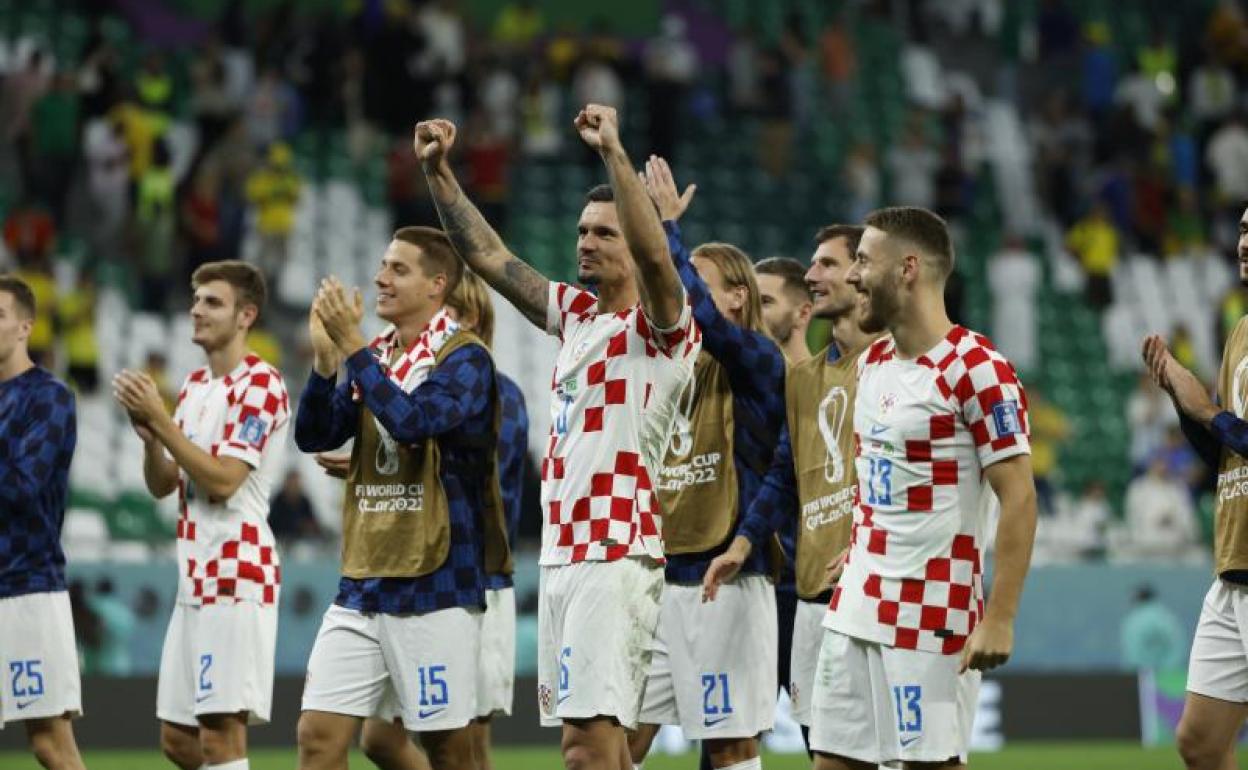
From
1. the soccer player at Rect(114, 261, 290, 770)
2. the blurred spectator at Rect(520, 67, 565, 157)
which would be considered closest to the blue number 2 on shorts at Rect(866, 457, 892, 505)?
the soccer player at Rect(114, 261, 290, 770)

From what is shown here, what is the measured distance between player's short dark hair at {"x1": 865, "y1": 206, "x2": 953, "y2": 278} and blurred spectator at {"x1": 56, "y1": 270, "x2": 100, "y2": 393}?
44.0 ft

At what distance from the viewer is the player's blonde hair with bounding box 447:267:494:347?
9438mm

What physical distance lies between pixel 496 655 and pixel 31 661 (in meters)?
2.15

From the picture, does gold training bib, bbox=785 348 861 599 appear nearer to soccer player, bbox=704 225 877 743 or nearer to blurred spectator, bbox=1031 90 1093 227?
soccer player, bbox=704 225 877 743

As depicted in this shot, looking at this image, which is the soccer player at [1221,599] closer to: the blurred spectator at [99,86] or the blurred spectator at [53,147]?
the blurred spectator at [53,147]

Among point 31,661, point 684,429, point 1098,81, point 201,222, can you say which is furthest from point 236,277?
point 1098,81

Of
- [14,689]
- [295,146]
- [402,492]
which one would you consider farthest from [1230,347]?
[295,146]

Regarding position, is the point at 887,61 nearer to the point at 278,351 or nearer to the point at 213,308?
the point at 278,351

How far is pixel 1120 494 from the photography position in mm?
21375

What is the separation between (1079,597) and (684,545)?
338 inches

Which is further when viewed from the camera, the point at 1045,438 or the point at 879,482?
the point at 1045,438

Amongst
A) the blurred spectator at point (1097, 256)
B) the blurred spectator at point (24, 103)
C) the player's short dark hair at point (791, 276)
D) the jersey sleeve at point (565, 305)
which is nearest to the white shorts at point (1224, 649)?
the player's short dark hair at point (791, 276)

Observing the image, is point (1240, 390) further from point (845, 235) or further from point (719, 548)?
point (719, 548)

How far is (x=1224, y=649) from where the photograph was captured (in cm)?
805
